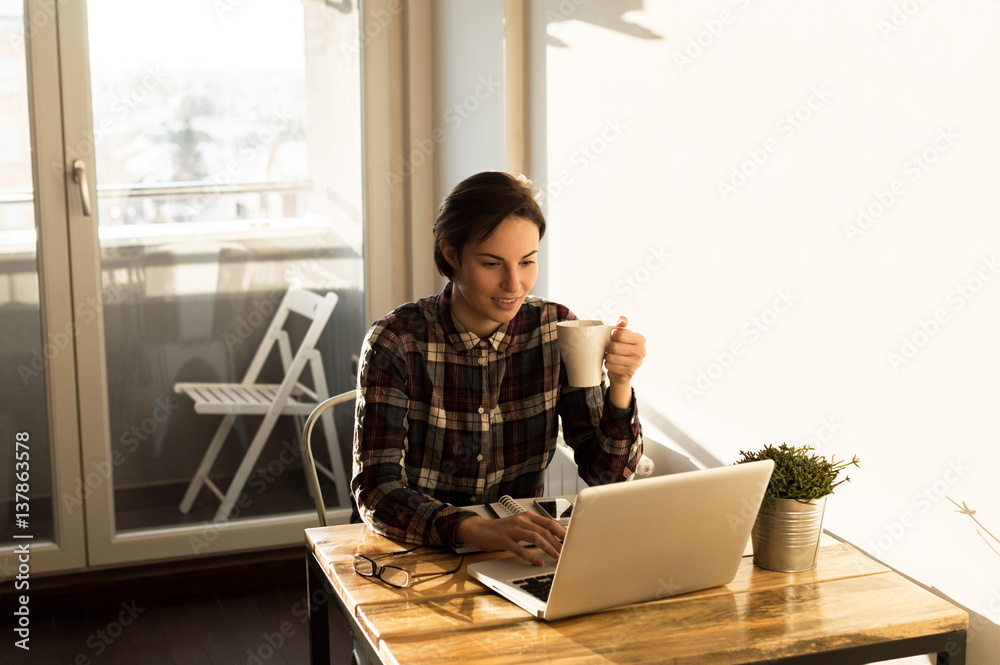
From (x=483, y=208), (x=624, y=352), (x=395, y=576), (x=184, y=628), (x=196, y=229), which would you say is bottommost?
(x=184, y=628)

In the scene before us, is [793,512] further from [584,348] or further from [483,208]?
[483,208]

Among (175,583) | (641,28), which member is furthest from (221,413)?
(641,28)

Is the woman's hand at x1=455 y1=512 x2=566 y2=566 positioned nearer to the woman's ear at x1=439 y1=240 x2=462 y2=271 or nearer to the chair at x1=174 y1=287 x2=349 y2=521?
the woman's ear at x1=439 y1=240 x2=462 y2=271

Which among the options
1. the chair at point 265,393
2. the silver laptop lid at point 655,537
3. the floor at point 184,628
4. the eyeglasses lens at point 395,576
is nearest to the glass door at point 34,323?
the floor at point 184,628

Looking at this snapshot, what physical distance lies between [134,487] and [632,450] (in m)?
2.13

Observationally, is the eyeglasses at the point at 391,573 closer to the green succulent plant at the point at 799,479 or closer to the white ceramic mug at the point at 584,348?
the white ceramic mug at the point at 584,348

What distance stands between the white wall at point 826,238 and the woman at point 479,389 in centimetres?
32

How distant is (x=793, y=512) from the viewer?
4.68 ft

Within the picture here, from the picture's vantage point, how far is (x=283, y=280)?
3377mm

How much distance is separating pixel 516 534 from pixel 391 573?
198 millimetres

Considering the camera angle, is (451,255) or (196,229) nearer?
(451,255)

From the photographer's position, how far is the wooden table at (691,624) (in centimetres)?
119

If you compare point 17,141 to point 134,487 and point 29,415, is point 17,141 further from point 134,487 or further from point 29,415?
point 134,487

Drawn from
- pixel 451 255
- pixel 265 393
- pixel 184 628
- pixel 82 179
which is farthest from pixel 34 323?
pixel 451 255
